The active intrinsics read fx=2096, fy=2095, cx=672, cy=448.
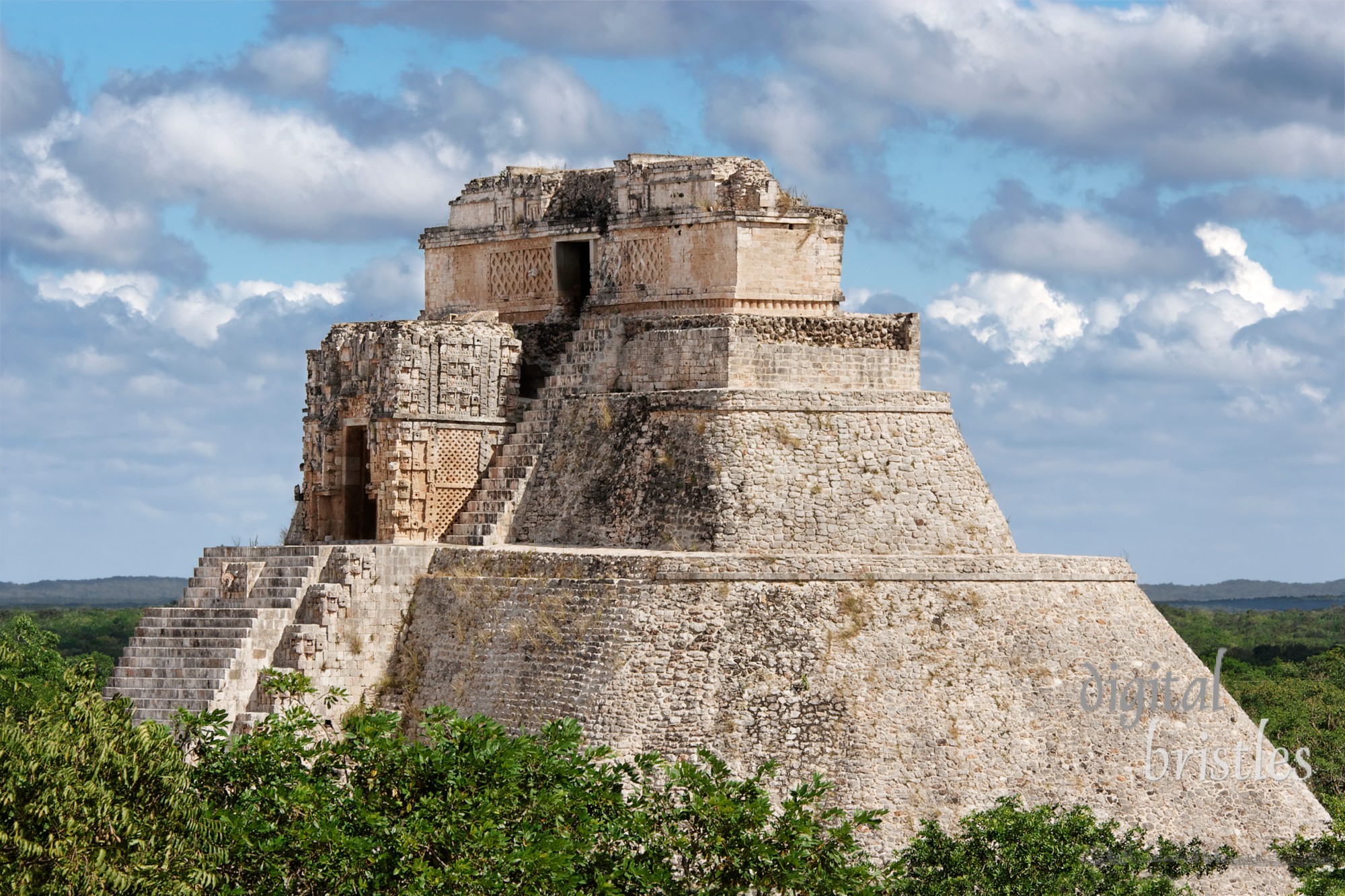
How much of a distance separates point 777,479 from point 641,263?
560 centimetres

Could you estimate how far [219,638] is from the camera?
93.0 ft

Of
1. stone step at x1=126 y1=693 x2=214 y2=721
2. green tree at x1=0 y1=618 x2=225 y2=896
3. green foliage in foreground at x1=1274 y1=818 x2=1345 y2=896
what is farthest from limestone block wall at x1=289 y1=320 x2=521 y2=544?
green foliage in foreground at x1=1274 y1=818 x2=1345 y2=896

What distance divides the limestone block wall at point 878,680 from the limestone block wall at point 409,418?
308 centimetres

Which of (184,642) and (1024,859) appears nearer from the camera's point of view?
(1024,859)

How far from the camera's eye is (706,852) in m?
22.5

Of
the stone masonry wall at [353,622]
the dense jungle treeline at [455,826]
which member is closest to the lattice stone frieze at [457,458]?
the stone masonry wall at [353,622]

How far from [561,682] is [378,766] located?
4151mm

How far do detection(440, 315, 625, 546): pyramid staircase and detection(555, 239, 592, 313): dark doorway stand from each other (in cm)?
179

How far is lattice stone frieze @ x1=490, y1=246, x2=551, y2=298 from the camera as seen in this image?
3331 cm

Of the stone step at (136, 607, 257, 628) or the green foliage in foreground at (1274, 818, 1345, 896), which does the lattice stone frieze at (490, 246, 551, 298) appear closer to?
the stone step at (136, 607, 257, 628)

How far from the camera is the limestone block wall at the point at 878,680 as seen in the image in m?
25.3

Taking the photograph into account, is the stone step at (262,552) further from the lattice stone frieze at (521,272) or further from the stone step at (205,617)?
the lattice stone frieze at (521,272)

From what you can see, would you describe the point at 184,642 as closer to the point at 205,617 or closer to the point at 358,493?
the point at 205,617

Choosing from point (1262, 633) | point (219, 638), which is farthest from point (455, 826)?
point (1262, 633)
